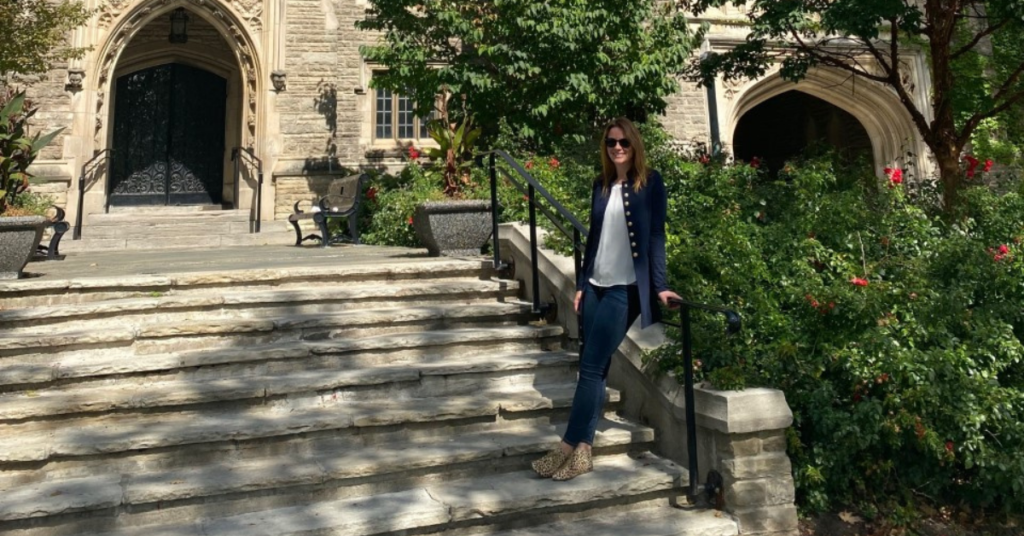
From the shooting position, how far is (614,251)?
11.5 ft

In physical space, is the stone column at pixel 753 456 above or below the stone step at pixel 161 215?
below

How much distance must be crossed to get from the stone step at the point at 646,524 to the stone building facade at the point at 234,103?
1137 cm

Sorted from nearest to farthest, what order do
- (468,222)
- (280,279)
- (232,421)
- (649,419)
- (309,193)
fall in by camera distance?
(232,421)
(649,419)
(280,279)
(468,222)
(309,193)

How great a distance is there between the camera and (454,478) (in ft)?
11.5

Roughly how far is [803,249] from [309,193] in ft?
34.4

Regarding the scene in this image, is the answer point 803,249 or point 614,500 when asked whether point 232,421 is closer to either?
point 614,500

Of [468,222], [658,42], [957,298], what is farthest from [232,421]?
[658,42]

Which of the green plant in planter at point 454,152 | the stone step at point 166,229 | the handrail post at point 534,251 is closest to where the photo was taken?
the handrail post at point 534,251

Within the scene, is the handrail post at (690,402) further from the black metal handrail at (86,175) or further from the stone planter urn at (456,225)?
the black metal handrail at (86,175)

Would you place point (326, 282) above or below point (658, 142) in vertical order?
below

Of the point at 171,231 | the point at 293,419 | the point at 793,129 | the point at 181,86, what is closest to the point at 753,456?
the point at 293,419

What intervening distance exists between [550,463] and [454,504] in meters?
0.56

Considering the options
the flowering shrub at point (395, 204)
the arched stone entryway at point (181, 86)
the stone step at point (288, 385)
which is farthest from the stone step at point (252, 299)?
the arched stone entryway at point (181, 86)

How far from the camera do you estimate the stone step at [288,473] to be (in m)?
2.99
